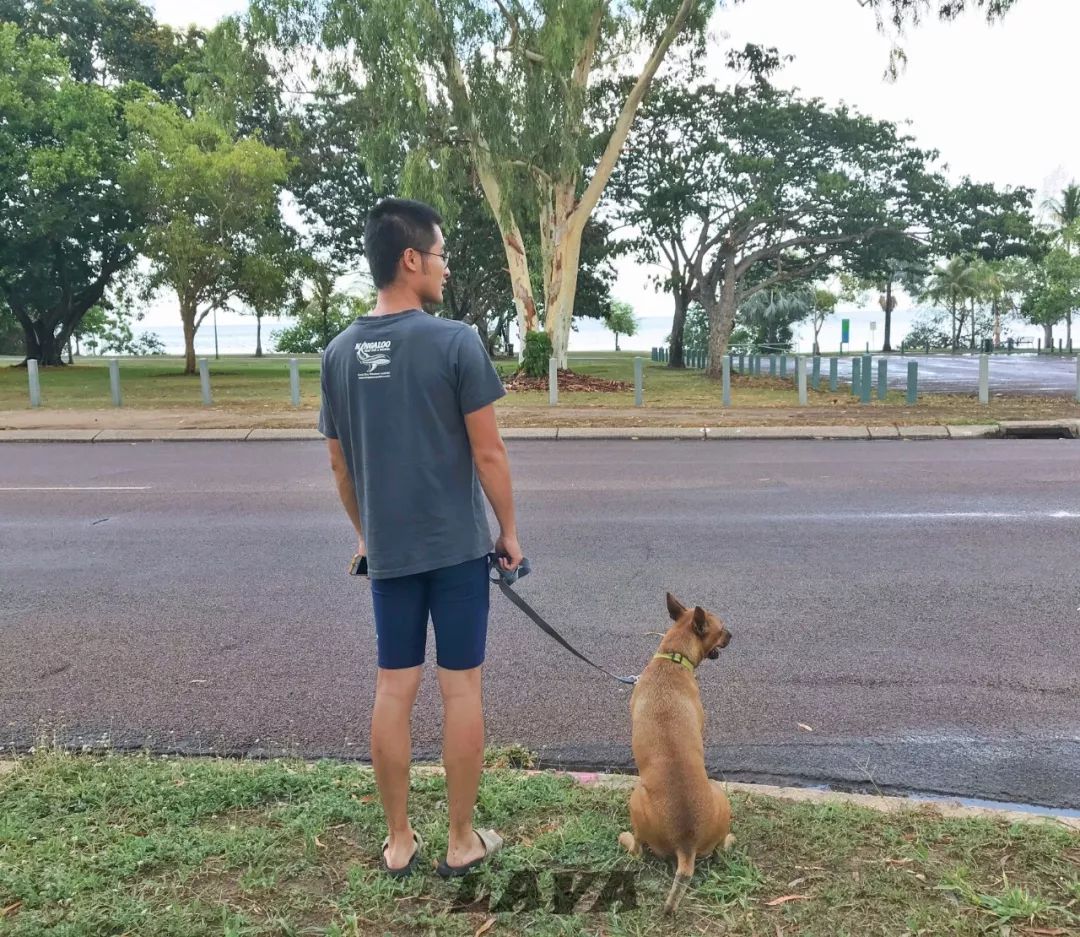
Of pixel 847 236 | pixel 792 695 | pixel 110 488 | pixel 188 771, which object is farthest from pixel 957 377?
pixel 188 771

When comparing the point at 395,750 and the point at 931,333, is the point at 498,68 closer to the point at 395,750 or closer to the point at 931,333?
the point at 395,750

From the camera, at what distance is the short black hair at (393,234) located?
107 inches

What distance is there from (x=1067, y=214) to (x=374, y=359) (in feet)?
264

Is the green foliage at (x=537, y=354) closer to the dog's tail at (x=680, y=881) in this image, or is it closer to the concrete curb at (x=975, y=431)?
the concrete curb at (x=975, y=431)

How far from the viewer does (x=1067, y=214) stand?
7100 cm

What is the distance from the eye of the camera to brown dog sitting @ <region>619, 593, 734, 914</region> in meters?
2.74

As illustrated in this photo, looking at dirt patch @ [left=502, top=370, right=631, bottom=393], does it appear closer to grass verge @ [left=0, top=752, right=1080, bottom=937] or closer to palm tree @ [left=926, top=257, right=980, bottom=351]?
grass verge @ [left=0, top=752, right=1080, bottom=937]

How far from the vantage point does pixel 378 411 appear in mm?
2693

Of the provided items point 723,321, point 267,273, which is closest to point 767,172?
point 723,321

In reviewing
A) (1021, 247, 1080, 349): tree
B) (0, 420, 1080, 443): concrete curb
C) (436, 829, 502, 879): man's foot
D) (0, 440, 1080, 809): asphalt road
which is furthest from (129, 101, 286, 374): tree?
(1021, 247, 1080, 349): tree

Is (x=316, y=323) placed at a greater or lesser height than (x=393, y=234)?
greater

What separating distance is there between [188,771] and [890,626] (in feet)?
11.9

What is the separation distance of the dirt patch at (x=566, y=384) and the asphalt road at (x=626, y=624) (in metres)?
12.7

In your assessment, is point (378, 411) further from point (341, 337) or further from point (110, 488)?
point (110, 488)
